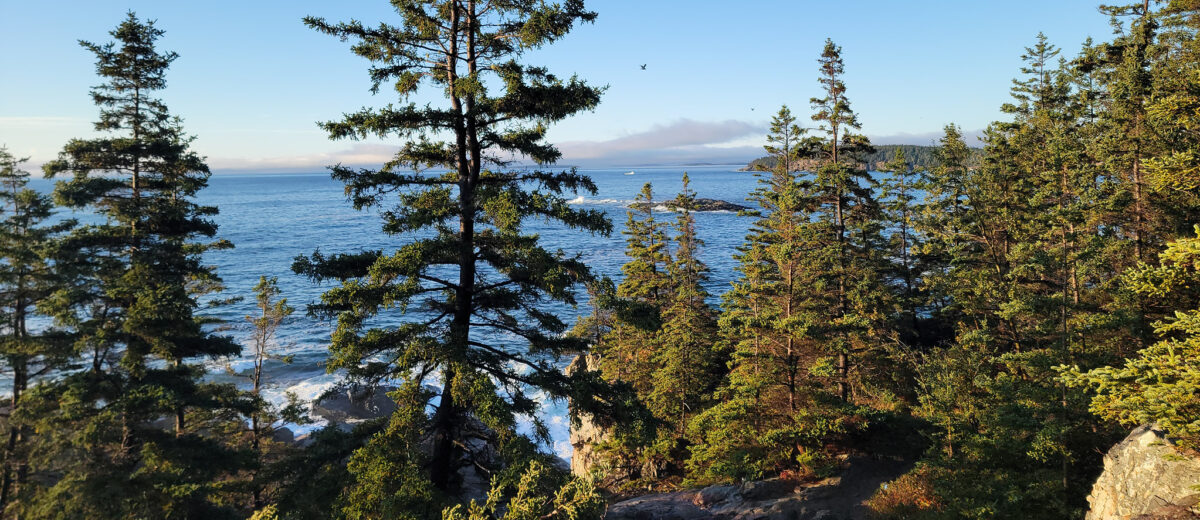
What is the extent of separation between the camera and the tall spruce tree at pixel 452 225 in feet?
29.9

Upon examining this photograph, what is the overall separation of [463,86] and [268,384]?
3403 cm

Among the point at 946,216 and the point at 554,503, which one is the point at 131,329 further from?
the point at 946,216

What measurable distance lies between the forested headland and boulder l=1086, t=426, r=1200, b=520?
37cm

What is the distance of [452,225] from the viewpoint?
36.1 ft

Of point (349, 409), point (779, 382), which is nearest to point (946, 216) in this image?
point (779, 382)

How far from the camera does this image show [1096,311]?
15.3m

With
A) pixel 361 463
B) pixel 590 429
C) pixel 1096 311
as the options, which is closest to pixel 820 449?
pixel 1096 311

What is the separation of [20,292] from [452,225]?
14385mm

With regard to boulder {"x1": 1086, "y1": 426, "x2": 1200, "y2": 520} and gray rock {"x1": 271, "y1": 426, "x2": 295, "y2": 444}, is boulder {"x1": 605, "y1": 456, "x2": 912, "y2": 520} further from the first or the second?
gray rock {"x1": 271, "y1": 426, "x2": 295, "y2": 444}

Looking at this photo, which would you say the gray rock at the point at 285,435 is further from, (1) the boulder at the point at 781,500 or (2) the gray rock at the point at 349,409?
(1) the boulder at the point at 781,500

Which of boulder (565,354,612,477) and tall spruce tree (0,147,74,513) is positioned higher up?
tall spruce tree (0,147,74,513)

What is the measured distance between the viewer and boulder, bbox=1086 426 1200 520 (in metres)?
7.59

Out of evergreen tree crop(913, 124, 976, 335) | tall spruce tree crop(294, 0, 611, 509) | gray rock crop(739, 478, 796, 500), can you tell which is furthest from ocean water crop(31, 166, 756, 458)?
evergreen tree crop(913, 124, 976, 335)

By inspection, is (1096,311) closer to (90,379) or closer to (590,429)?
(590,429)
